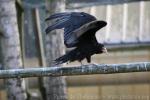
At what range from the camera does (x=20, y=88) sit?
4.88m

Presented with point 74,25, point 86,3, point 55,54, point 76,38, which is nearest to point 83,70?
point 76,38

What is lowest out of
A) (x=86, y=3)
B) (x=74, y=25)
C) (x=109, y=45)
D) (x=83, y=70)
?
(x=83, y=70)

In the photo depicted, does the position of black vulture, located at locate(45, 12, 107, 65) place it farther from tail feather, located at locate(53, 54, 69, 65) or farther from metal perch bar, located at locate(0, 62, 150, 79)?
metal perch bar, located at locate(0, 62, 150, 79)

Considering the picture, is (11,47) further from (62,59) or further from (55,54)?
(62,59)

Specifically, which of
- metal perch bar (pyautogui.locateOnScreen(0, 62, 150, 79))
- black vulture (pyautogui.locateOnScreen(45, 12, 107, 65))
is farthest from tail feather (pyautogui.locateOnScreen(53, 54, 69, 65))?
metal perch bar (pyautogui.locateOnScreen(0, 62, 150, 79))

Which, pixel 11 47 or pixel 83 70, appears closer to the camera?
pixel 83 70

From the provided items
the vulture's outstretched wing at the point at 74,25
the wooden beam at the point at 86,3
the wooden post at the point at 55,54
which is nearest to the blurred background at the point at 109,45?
the wooden beam at the point at 86,3

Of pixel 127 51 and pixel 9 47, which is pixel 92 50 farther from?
pixel 127 51

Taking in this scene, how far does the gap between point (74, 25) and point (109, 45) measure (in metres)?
2.31

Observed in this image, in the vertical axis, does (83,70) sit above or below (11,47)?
below

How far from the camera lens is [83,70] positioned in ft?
10.6

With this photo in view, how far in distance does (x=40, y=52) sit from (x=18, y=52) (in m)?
1.08

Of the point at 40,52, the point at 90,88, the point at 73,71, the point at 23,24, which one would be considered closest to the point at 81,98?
the point at 90,88

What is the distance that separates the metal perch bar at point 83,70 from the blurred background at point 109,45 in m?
2.42
